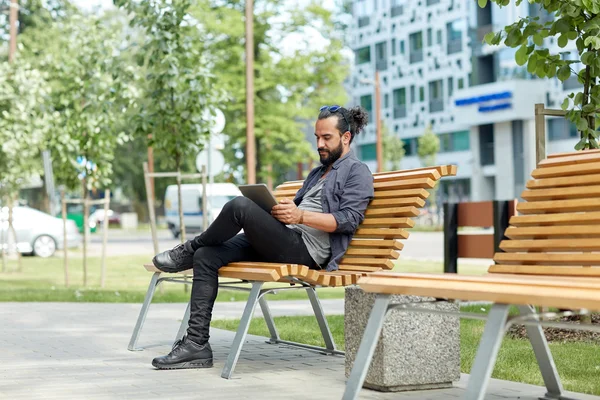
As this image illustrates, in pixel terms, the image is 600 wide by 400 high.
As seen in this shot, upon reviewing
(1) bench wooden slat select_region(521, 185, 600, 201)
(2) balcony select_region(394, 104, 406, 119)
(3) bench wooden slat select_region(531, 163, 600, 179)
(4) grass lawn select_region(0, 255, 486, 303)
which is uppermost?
(2) balcony select_region(394, 104, 406, 119)

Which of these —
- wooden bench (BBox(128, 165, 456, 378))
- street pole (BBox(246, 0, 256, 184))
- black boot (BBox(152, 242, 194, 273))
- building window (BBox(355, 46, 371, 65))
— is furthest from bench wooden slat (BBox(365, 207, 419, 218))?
building window (BBox(355, 46, 371, 65))

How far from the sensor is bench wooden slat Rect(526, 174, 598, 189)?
4922mm

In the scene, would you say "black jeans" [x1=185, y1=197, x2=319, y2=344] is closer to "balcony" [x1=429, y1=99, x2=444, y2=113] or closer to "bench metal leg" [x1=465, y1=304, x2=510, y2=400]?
"bench metal leg" [x1=465, y1=304, x2=510, y2=400]

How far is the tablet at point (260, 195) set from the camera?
19.7 feet

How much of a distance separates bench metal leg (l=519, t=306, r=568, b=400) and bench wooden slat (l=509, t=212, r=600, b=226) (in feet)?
1.48

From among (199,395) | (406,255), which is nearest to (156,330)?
(199,395)

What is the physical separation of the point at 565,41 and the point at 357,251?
2.58m

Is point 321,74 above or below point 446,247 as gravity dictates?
above

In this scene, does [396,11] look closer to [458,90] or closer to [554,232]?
[458,90]

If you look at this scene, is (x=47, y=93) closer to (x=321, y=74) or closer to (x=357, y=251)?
(x=357, y=251)

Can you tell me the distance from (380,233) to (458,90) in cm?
5251

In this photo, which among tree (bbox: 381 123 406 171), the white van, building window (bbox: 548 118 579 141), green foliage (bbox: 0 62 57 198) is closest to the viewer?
green foliage (bbox: 0 62 57 198)

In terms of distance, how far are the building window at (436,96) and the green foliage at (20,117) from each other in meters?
43.8

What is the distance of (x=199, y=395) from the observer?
527 cm
